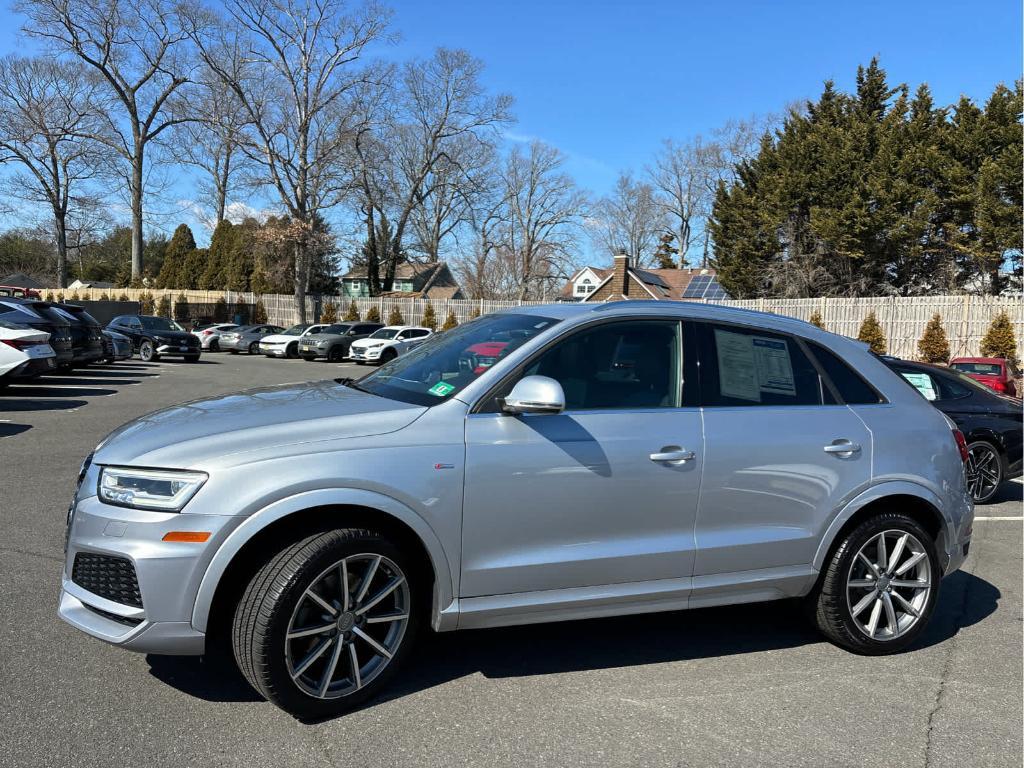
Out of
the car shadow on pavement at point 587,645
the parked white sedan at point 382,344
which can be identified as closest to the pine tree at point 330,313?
the parked white sedan at point 382,344

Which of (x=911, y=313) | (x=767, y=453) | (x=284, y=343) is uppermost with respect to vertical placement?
(x=911, y=313)

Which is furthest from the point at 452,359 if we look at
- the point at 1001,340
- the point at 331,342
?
the point at 331,342

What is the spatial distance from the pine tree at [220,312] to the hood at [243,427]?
1920 inches

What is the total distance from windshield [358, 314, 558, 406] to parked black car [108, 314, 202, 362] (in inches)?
1032

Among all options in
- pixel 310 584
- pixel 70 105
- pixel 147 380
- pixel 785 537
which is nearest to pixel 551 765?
pixel 310 584

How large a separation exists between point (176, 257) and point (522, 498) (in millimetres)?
63149

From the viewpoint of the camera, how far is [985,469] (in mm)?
8438

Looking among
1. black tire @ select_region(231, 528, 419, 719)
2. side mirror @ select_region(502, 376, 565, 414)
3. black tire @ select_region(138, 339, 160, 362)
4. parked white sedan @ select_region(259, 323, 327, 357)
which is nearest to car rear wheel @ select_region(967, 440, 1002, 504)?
side mirror @ select_region(502, 376, 565, 414)

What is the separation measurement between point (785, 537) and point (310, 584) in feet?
7.57

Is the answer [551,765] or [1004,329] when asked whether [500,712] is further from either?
[1004,329]

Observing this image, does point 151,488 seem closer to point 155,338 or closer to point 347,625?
point 347,625

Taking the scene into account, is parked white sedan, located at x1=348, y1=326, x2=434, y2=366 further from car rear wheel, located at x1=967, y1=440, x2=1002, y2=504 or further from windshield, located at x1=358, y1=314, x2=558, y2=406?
windshield, located at x1=358, y1=314, x2=558, y2=406

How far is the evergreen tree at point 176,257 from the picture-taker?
60.2 m

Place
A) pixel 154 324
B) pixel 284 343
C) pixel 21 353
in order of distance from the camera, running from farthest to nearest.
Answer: pixel 284 343, pixel 154 324, pixel 21 353
